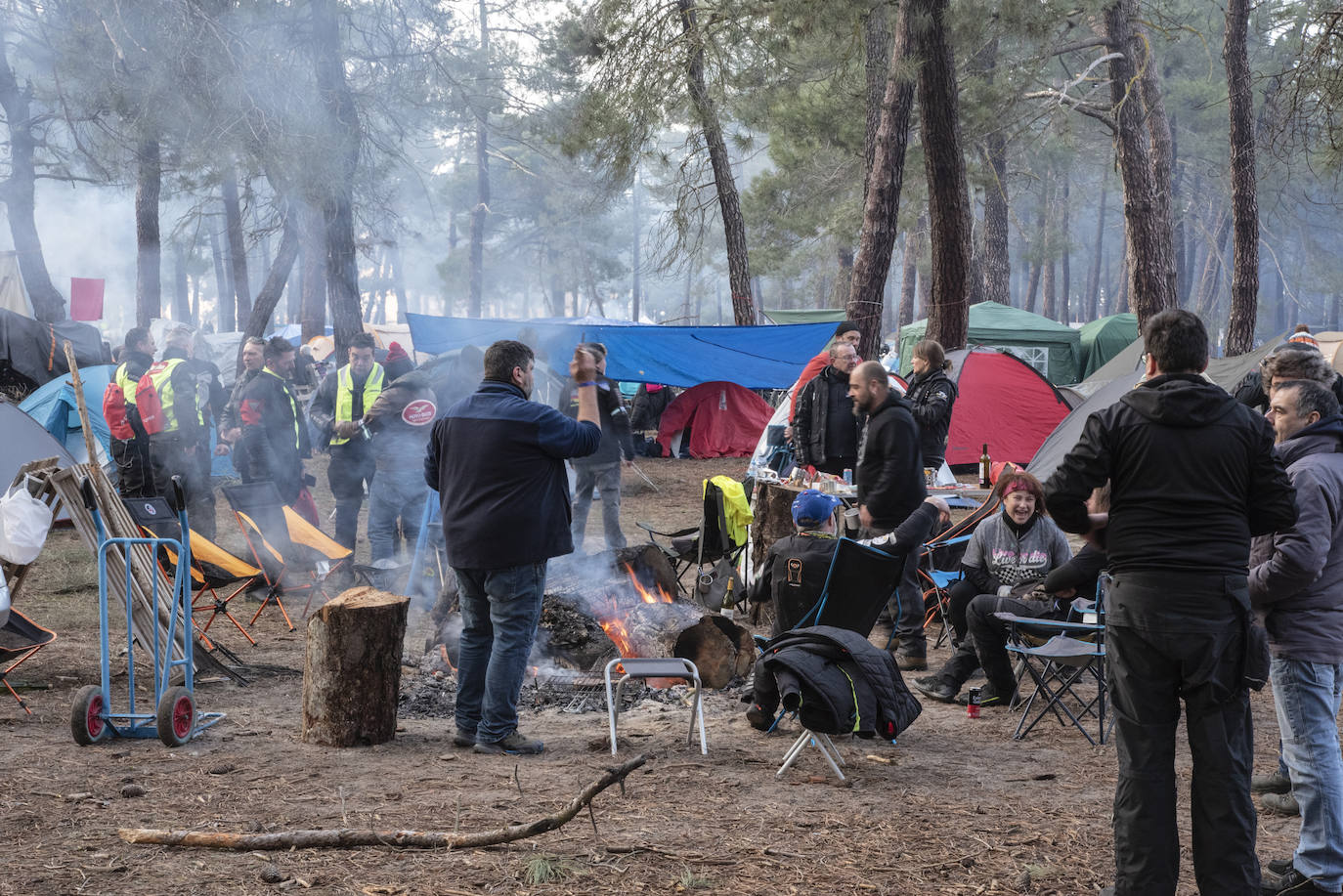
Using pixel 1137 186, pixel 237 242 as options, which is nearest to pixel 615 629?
pixel 1137 186

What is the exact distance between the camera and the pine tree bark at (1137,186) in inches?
528

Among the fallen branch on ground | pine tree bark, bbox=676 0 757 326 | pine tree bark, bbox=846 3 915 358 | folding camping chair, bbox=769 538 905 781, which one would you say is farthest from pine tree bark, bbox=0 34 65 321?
the fallen branch on ground

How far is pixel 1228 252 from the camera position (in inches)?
2042

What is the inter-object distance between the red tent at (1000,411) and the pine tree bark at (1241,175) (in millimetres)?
2571

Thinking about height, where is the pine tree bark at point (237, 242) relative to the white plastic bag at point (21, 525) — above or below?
above

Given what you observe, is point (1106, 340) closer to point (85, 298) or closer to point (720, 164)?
point (720, 164)

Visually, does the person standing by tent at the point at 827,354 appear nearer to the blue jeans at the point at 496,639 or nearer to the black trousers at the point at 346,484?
the black trousers at the point at 346,484

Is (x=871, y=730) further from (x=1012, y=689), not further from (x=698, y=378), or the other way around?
(x=698, y=378)

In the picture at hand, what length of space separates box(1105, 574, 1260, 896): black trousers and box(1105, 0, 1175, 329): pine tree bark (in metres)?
11.4

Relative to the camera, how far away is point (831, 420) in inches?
293

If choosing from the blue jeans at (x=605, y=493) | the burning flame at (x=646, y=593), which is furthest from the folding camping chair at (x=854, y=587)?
the blue jeans at (x=605, y=493)

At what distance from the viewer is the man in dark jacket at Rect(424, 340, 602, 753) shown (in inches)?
171

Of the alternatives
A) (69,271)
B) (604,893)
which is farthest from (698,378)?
(69,271)

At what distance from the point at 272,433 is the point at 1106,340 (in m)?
17.1
